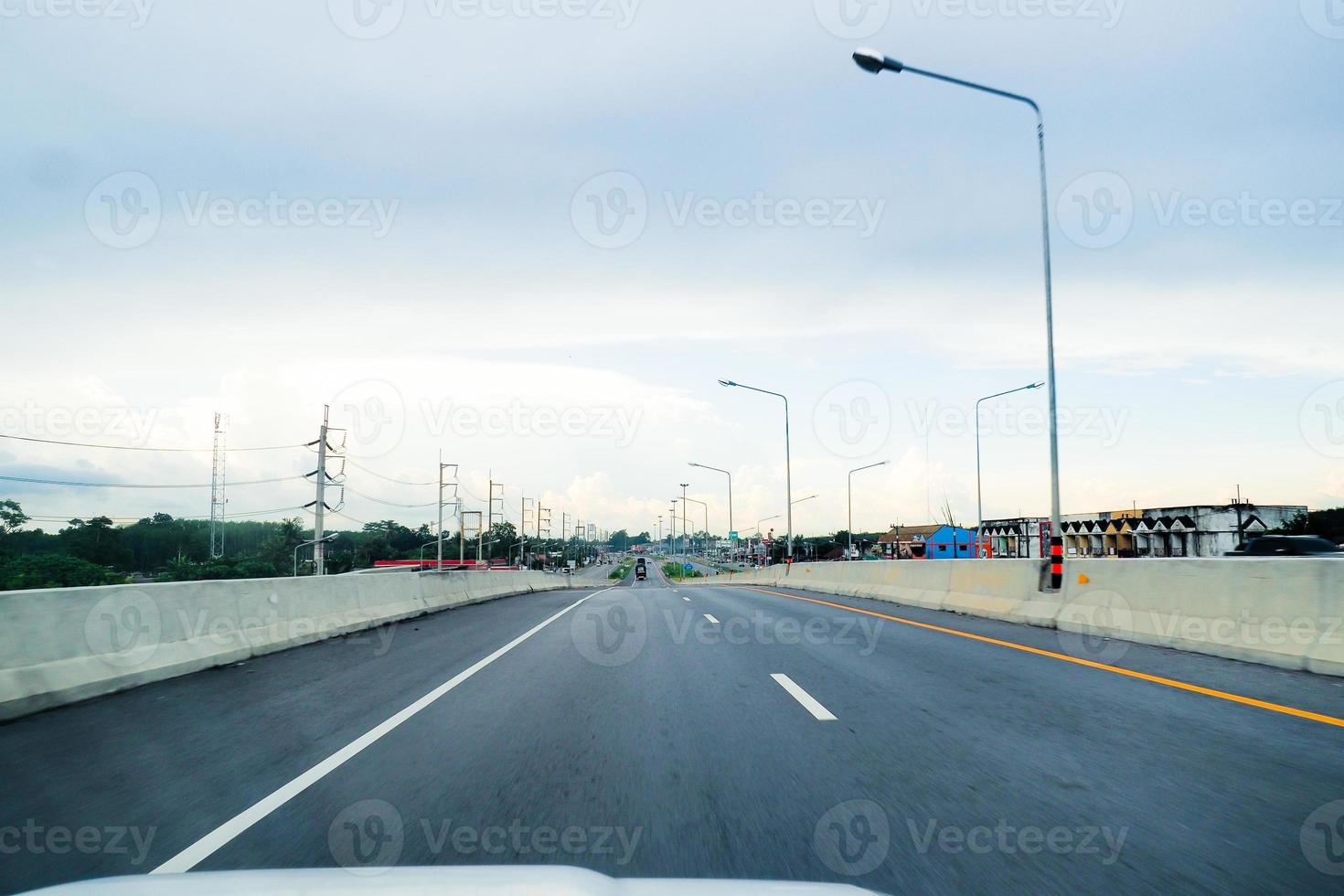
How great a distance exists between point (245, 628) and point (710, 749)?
7756mm

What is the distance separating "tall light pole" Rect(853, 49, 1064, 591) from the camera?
44.5 ft

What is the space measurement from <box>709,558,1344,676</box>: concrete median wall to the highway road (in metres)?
0.63

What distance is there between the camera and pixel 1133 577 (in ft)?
37.8

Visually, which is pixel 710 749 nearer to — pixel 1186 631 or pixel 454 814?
pixel 454 814

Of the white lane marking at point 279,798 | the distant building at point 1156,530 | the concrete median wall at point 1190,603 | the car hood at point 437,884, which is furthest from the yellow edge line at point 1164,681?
the distant building at point 1156,530

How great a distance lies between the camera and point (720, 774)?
17.0 ft

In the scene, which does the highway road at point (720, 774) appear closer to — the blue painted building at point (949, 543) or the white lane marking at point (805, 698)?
the white lane marking at point (805, 698)

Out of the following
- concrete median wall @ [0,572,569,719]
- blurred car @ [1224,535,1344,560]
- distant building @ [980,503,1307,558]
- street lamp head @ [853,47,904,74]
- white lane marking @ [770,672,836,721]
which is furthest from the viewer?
distant building @ [980,503,1307,558]

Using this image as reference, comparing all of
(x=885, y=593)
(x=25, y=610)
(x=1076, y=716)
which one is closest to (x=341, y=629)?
(x=25, y=610)

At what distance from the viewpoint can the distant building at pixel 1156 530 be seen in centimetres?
5403

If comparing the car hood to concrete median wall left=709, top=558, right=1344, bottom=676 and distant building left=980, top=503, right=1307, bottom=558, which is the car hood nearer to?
concrete median wall left=709, top=558, right=1344, bottom=676

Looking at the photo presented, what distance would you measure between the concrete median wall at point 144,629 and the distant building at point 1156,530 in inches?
936

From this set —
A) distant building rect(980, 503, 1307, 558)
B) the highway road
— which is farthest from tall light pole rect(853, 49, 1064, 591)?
distant building rect(980, 503, 1307, 558)

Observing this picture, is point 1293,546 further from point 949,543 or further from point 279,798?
point 949,543
